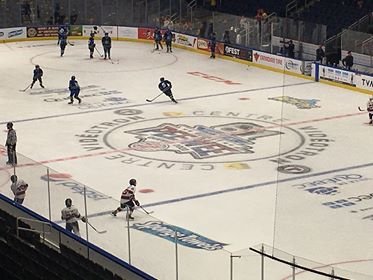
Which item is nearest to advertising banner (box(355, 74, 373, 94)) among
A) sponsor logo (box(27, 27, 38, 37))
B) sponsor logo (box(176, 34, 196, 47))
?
sponsor logo (box(176, 34, 196, 47))

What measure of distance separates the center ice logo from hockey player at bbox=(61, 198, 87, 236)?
27.0 feet

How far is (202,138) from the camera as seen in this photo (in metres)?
25.8

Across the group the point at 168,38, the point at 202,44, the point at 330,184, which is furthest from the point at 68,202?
the point at 202,44

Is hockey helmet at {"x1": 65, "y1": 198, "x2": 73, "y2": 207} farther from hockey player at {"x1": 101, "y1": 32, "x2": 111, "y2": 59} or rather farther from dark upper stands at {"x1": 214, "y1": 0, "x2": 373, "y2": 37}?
dark upper stands at {"x1": 214, "y1": 0, "x2": 373, "y2": 37}

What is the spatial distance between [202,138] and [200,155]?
72.7 inches

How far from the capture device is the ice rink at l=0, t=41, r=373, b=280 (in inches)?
610

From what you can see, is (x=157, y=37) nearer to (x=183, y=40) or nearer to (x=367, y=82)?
(x=183, y=40)

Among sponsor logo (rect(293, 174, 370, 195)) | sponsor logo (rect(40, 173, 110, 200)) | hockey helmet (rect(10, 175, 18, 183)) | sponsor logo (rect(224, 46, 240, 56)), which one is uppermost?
sponsor logo (rect(40, 173, 110, 200))

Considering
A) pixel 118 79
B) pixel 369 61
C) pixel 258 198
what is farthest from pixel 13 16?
pixel 258 198

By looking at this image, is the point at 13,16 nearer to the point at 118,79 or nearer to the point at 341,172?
the point at 118,79

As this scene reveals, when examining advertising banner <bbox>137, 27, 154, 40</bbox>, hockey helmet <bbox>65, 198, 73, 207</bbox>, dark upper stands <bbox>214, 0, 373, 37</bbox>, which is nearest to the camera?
hockey helmet <bbox>65, 198, 73, 207</bbox>

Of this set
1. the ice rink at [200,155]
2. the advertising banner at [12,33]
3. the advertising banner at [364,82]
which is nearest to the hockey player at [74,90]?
the ice rink at [200,155]

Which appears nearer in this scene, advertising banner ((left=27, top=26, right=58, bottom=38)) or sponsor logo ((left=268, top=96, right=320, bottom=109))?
sponsor logo ((left=268, top=96, right=320, bottom=109))

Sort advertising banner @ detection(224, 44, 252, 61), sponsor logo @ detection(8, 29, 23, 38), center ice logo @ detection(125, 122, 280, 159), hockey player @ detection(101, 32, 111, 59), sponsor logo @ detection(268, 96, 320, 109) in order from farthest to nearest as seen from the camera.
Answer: sponsor logo @ detection(8, 29, 23, 38), hockey player @ detection(101, 32, 111, 59), advertising banner @ detection(224, 44, 252, 61), sponsor logo @ detection(268, 96, 320, 109), center ice logo @ detection(125, 122, 280, 159)
